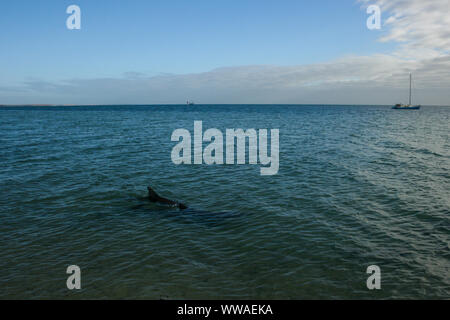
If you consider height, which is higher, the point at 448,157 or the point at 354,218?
the point at 448,157

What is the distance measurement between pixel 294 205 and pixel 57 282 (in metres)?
11.7

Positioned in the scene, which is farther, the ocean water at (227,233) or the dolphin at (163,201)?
the dolphin at (163,201)

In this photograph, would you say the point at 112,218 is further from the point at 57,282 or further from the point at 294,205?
the point at 294,205

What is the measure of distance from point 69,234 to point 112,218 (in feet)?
7.33

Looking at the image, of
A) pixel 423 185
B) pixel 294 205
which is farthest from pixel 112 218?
pixel 423 185

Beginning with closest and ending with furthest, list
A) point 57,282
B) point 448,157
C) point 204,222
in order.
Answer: point 57,282 → point 204,222 → point 448,157

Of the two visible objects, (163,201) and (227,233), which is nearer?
(227,233)

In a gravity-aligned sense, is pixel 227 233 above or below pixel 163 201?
below

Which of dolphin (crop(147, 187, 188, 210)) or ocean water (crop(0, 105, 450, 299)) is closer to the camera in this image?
ocean water (crop(0, 105, 450, 299))

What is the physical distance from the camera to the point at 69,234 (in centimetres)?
1260
